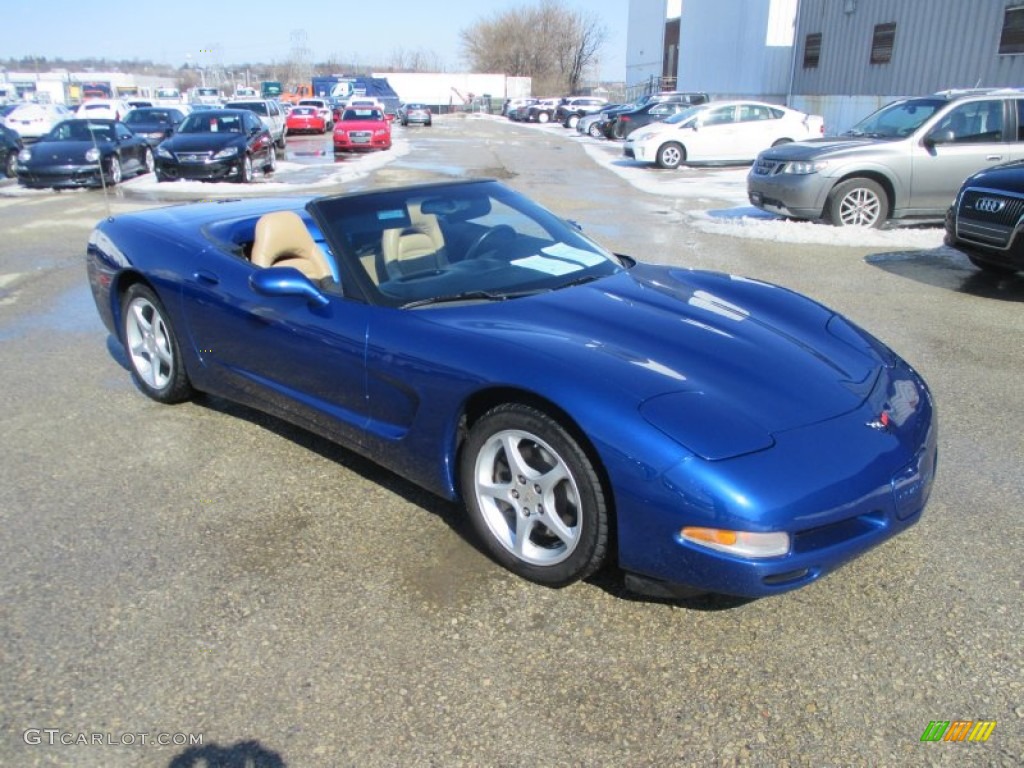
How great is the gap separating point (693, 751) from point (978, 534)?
1798 mm

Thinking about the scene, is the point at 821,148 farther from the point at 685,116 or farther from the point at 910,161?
the point at 685,116

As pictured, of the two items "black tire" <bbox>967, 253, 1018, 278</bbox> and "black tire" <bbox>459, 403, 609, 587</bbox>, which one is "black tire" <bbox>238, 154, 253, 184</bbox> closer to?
"black tire" <bbox>967, 253, 1018, 278</bbox>

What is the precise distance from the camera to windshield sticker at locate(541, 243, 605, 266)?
390 cm

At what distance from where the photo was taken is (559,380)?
2.72 metres

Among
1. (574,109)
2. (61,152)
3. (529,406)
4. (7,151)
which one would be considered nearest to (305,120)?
(574,109)

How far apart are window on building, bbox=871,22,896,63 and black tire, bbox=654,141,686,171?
685 centimetres

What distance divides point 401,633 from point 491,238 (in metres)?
1.93

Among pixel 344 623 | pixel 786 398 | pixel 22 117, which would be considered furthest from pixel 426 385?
pixel 22 117

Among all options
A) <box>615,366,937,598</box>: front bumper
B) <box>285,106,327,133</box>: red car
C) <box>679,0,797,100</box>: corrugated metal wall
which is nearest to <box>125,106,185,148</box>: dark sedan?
<box>285,106,327,133</box>: red car

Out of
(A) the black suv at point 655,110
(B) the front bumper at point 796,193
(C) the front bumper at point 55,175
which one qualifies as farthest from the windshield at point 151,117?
(B) the front bumper at point 796,193

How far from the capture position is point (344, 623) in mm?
2740

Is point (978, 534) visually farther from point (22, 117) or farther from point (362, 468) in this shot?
point (22, 117)

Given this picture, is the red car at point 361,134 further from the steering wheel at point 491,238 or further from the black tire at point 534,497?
the black tire at point 534,497

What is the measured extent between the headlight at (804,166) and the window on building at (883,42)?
14.5 m
